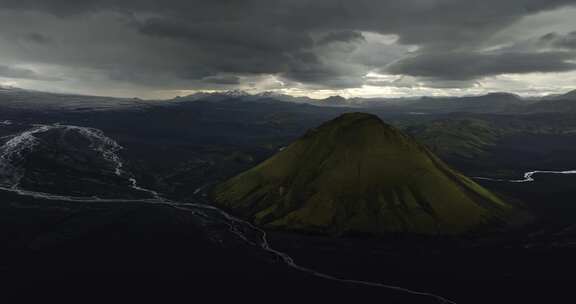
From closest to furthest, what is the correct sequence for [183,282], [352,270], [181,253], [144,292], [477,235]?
1. [144,292]
2. [183,282]
3. [352,270]
4. [181,253]
5. [477,235]

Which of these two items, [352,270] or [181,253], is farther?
[181,253]

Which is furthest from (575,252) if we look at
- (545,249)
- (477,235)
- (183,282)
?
(183,282)

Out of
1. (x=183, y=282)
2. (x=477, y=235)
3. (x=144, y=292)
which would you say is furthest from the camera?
(x=477, y=235)


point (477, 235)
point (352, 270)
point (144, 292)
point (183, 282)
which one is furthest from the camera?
point (477, 235)

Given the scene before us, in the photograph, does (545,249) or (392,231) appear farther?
(392,231)

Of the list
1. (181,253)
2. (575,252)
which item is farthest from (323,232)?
(575,252)

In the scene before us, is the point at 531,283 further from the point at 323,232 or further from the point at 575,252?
the point at 323,232

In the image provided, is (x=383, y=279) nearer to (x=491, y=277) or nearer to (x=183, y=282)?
(x=491, y=277)

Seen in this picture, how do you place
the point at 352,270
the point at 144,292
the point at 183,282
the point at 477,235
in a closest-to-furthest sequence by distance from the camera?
the point at 144,292, the point at 183,282, the point at 352,270, the point at 477,235
